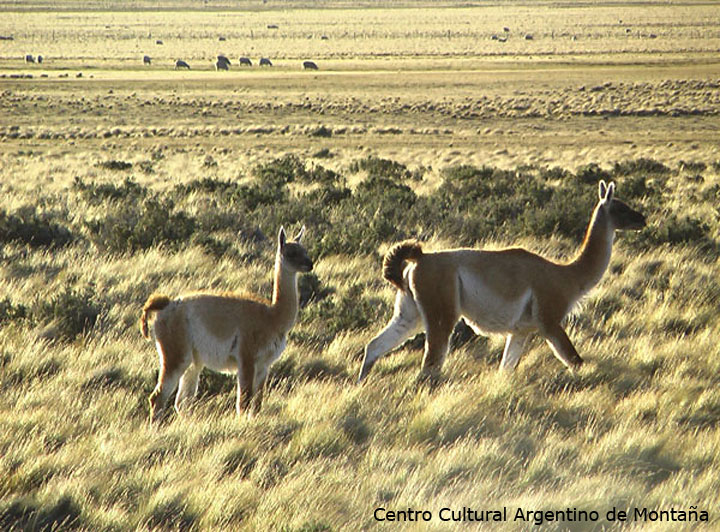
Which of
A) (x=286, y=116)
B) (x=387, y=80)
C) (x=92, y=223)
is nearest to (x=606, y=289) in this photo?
(x=92, y=223)

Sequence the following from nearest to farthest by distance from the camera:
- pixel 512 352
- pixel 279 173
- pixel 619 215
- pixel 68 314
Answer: pixel 512 352
pixel 619 215
pixel 68 314
pixel 279 173

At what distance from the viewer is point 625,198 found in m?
17.0

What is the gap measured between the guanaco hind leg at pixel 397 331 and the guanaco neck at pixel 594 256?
4.26 ft

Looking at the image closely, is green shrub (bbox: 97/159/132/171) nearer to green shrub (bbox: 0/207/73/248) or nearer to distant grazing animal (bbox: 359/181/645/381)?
green shrub (bbox: 0/207/73/248)

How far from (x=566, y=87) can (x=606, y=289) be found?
51.4 m

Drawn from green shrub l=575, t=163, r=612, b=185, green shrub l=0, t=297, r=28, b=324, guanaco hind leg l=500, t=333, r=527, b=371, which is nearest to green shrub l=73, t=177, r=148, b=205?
green shrub l=0, t=297, r=28, b=324

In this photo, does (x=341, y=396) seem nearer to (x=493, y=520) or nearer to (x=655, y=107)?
(x=493, y=520)

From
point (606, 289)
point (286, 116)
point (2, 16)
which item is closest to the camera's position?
point (606, 289)

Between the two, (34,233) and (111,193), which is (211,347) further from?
(111,193)

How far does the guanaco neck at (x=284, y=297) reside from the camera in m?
5.77

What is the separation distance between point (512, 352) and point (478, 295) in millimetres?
703

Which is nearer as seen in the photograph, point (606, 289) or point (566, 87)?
point (606, 289)

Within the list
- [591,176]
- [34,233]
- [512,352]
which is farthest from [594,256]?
[591,176]

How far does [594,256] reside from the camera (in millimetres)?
6922
